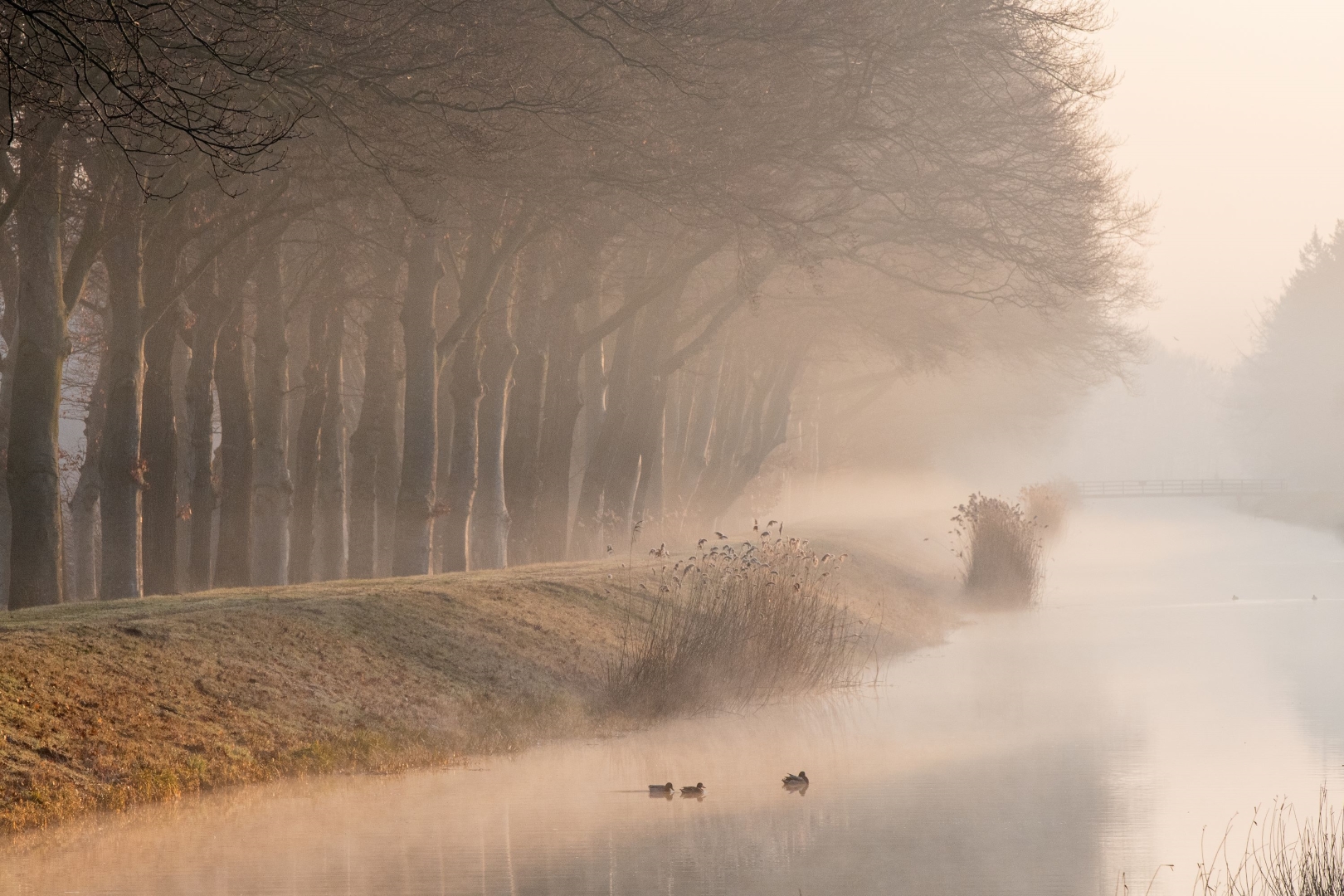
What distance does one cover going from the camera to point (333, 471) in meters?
27.5

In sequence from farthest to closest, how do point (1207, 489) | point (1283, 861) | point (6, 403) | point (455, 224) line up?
1. point (1207, 489)
2. point (6, 403)
3. point (455, 224)
4. point (1283, 861)

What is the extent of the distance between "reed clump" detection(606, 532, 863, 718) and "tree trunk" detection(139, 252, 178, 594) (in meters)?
6.69

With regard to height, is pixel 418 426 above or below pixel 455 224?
below

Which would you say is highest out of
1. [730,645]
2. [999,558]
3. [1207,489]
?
[1207,489]

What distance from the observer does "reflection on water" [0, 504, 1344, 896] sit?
9516 millimetres

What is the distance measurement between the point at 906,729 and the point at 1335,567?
100 ft

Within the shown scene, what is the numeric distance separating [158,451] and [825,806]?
43.1 feet

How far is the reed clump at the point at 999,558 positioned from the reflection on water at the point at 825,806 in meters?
10.1

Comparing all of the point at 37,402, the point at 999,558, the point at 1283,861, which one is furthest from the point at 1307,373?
the point at 1283,861

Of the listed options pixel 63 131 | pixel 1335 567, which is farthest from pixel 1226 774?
pixel 1335 567

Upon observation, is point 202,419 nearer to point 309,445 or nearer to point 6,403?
Answer: point 309,445

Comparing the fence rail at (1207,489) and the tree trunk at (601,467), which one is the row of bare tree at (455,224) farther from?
the fence rail at (1207,489)

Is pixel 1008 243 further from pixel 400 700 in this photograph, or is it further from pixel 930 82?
pixel 400 700

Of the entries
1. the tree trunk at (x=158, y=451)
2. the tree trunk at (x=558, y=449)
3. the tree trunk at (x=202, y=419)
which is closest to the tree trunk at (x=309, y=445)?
the tree trunk at (x=202, y=419)
